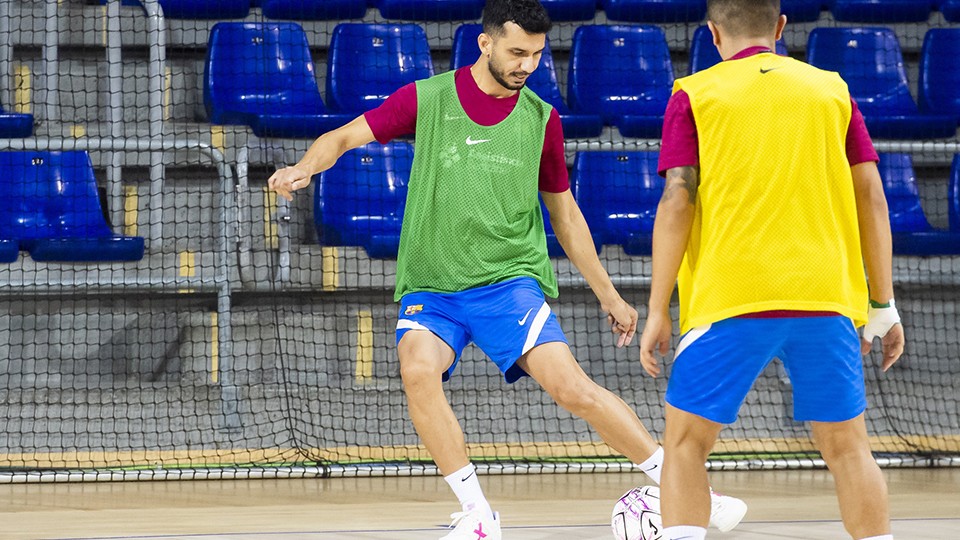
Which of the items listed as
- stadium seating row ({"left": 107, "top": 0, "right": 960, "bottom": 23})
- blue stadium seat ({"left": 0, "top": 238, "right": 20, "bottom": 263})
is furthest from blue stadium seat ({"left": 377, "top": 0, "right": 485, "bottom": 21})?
blue stadium seat ({"left": 0, "top": 238, "right": 20, "bottom": 263})

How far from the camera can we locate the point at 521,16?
392cm

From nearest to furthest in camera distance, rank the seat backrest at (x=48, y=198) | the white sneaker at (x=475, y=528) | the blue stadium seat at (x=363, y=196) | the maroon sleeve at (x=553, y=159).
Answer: the white sneaker at (x=475, y=528) → the maroon sleeve at (x=553, y=159) → the seat backrest at (x=48, y=198) → the blue stadium seat at (x=363, y=196)

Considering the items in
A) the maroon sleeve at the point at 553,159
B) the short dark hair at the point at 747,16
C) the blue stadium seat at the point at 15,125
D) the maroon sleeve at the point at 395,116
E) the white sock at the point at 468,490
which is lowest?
the white sock at the point at 468,490

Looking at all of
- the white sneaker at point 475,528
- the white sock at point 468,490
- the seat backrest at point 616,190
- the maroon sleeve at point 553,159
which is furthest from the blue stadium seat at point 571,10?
the white sneaker at point 475,528

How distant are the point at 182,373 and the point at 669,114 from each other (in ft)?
14.7

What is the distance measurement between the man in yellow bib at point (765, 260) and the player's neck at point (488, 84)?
1.30 m

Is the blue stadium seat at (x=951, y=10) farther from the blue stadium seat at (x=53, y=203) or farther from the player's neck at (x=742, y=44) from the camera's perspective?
the player's neck at (x=742, y=44)

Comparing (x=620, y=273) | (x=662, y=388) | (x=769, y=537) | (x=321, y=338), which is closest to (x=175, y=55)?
(x=321, y=338)

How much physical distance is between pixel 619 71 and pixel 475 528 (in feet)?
16.9

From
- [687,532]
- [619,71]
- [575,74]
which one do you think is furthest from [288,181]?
[619,71]

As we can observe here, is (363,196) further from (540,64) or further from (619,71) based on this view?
(619,71)

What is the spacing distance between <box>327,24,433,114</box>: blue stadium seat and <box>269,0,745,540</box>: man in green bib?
150 inches

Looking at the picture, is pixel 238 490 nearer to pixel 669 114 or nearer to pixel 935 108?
pixel 669 114

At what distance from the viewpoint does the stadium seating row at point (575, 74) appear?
25.3 ft
